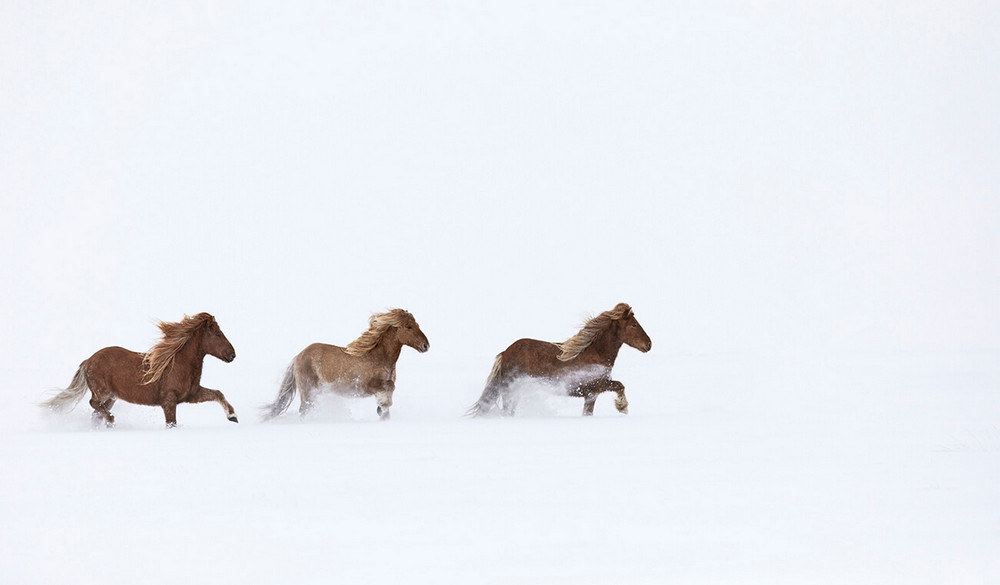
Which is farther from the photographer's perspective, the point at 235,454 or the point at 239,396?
the point at 239,396

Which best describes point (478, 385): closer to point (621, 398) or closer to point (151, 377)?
point (621, 398)

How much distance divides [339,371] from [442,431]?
1.93 m

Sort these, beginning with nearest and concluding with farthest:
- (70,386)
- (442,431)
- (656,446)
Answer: (656,446) < (442,431) < (70,386)

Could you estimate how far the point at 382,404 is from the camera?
43.3 feet

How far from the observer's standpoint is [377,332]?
13430 mm

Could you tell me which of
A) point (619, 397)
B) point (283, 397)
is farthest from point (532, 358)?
point (283, 397)

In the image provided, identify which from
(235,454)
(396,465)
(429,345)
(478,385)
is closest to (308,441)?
(235,454)

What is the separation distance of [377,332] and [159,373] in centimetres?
248

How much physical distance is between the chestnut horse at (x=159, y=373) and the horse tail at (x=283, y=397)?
105 centimetres

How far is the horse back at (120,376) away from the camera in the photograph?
1238 centimetres

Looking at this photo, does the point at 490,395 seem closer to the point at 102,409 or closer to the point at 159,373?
the point at 159,373

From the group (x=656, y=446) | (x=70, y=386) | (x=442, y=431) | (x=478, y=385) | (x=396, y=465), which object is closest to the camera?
(x=396, y=465)

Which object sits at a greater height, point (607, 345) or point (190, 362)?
point (607, 345)

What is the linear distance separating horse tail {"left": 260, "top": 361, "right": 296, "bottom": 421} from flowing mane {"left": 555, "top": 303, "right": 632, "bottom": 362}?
10.4 feet
